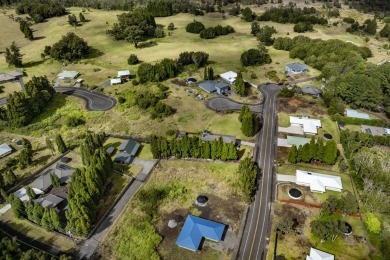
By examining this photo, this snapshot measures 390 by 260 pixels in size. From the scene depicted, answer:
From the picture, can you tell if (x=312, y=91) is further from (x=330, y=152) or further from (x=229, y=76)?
(x=330, y=152)

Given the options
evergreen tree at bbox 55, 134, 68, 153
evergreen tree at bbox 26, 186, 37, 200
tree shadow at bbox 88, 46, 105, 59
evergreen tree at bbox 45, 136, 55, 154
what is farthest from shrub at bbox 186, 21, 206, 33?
evergreen tree at bbox 26, 186, 37, 200

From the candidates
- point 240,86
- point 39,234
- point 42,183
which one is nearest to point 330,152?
point 240,86

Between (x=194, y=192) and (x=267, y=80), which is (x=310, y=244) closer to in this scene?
(x=194, y=192)

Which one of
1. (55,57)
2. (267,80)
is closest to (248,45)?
(267,80)

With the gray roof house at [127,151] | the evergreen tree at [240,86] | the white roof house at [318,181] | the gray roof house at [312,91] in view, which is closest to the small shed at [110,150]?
the gray roof house at [127,151]

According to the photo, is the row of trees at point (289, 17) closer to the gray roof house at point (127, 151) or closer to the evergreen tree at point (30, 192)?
the gray roof house at point (127, 151)

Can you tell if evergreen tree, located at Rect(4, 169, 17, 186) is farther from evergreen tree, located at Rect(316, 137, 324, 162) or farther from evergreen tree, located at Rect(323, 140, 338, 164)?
evergreen tree, located at Rect(323, 140, 338, 164)

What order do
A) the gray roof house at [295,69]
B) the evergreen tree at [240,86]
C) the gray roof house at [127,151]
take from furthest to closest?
the gray roof house at [295,69] → the evergreen tree at [240,86] → the gray roof house at [127,151]
